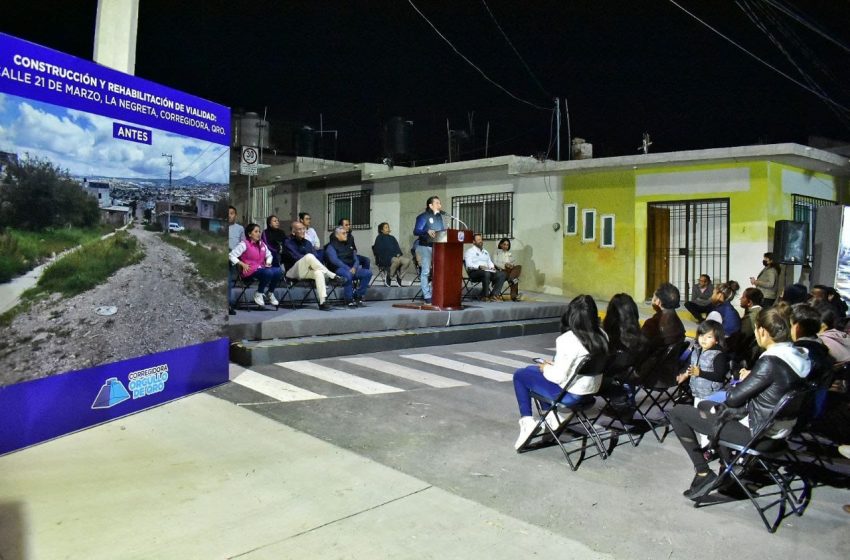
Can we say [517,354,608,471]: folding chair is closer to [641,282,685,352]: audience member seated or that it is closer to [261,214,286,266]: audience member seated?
[641,282,685,352]: audience member seated

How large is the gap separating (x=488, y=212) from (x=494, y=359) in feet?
30.5

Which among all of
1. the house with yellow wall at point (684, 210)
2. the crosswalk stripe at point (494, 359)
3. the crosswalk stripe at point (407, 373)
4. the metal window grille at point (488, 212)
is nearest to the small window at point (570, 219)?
the house with yellow wall at point (684, 210)

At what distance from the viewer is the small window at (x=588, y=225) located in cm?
1619

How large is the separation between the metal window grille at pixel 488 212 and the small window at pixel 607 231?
246cm

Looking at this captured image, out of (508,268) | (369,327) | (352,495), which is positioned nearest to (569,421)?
(352,495)

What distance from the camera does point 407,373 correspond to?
7844 mm

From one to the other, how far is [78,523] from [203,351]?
113 inches

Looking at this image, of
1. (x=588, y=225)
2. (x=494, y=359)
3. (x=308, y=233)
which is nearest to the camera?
(x=494, y=359)

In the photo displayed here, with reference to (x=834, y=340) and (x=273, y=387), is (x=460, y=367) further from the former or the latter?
(x=834, y=340)

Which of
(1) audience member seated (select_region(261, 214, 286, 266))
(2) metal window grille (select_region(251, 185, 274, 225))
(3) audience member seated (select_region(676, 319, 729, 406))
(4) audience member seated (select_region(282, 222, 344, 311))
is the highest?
(2) metal window grille (select_region(251, 185, 274, 225))

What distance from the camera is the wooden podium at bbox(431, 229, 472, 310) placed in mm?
10750

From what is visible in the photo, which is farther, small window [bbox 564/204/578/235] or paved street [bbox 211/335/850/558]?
small window [bbox 564/204/578/235]

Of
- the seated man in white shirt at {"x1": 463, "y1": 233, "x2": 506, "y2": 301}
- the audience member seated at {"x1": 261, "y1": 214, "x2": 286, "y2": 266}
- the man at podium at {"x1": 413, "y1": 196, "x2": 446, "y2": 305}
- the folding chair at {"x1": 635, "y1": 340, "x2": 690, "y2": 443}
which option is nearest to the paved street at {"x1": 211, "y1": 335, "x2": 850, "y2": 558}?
the folding chair at {"x1": 635, "y1": 340, "x2": 690, "y2": 443}

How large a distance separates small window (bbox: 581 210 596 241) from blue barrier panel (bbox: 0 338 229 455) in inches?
445
